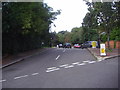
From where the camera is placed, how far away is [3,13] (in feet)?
51.8

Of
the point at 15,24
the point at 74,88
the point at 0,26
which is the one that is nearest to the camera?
the point at 74,88

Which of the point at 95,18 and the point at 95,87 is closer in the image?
the point at 95,87

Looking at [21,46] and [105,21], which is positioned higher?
[105,21]

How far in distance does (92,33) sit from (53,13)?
31.9 m

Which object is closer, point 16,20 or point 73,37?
point 16,20

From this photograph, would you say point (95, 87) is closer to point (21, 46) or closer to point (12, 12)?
point (12, 12)

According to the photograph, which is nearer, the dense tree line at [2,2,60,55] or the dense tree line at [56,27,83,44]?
the dense tree line at [2,2,60,55]

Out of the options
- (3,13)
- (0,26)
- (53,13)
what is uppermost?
(53,13)

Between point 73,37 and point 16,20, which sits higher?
point 16,20

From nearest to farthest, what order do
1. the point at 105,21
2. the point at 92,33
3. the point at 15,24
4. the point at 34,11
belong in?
the point at 15,24 → the point at 34,11 → the point at 105,21 → the point at 92,33

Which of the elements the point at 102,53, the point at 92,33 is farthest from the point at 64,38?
the point at 102,53

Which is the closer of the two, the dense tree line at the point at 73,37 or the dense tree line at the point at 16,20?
the dense tree line at the point at 16,20

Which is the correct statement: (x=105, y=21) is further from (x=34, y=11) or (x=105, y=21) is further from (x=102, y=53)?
(x=34, y=11)

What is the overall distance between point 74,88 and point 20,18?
36.6ft
